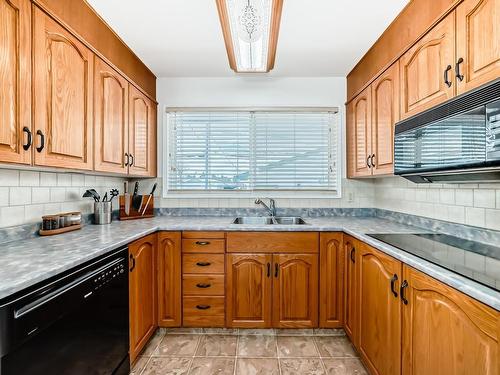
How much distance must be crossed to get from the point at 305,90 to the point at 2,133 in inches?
96.0

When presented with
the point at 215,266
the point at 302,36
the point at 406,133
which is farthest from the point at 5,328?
the point at 302,36

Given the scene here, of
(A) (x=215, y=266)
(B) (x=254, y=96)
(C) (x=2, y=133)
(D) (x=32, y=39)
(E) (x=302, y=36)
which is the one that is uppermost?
(E) (x=302, y=36)

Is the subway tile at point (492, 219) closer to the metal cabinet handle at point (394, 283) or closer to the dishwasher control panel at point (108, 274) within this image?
the metal cabinet handle at point (394, 283)

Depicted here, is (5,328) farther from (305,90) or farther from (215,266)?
(305,90)

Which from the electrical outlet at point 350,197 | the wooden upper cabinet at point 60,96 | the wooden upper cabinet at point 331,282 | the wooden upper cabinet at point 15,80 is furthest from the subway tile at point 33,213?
the electrical outlet at point 350,197

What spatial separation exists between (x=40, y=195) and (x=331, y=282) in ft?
7.11

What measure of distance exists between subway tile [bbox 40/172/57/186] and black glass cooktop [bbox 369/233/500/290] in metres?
2.16

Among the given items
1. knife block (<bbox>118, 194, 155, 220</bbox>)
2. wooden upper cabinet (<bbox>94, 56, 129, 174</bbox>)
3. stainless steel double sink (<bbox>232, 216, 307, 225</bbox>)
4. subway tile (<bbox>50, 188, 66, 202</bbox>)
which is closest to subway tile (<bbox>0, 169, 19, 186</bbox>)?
subway tile (<bbox>50, 188, 66, 202</bbox>)

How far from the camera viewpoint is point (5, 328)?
Answer: 86 centimetres

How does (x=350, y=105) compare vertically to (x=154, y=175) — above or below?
above

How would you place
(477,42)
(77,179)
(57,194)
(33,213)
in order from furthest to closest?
(77,179) < (57,194) < (33,213) < (477,42)

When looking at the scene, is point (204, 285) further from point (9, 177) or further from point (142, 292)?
point (9, 177)

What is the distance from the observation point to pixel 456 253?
4.17 feet

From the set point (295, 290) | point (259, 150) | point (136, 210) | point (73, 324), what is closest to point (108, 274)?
point (73, 324)
